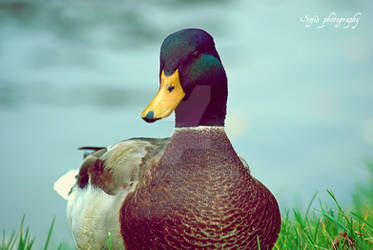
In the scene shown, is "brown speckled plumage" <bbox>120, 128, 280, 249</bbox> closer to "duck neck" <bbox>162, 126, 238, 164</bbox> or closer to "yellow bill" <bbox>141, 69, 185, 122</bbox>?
"duck neck" <bbox>162, 126, 238, 164</bbox>

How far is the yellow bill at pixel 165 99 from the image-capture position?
7.01 ft

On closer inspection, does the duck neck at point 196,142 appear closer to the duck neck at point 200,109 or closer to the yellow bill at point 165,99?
the duck neck at point 200,109

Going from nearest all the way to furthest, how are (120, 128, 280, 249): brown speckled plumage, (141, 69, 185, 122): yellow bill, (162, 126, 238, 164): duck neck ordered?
(141, 69, 185, 122): yellow bill
(120, 128, 280, 249): brown speckled plumage
(162, 126, 238, 164): duck neck

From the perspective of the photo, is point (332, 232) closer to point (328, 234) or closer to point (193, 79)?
point (328, 234)

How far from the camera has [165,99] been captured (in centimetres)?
225

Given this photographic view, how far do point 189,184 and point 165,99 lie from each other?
47 cm

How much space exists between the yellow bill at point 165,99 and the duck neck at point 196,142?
269mm

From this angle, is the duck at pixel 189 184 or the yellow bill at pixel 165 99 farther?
the duck at pixel 189 184

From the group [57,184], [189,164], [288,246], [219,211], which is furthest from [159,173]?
[57,184]

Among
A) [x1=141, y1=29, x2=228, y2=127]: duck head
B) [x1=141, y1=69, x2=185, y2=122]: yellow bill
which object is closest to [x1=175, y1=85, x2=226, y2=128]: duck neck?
[x1=141, y1=29, x2=228, y2=127]: duck head

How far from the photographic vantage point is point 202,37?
8.40 feet

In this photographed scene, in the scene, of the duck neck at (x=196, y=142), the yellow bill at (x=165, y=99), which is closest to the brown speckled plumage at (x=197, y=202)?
the duck neck at (x=196, y=142)

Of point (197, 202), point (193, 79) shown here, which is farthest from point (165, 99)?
point (197, 202)

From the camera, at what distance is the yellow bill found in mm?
2137
